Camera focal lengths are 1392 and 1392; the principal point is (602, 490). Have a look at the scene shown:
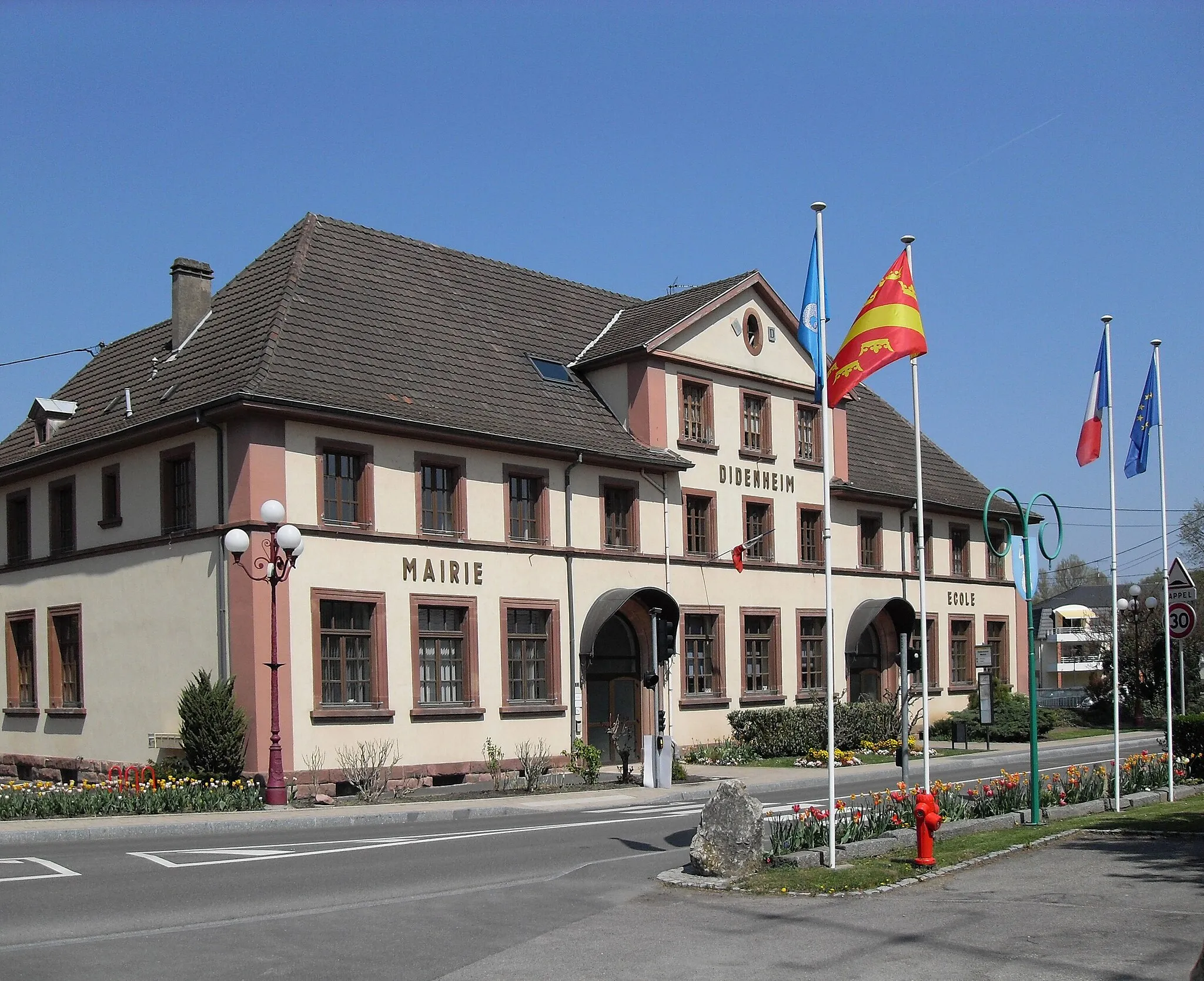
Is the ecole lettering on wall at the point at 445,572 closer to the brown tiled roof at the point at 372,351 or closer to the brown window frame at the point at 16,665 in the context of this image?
the brown tiled roof at the point at 372,351

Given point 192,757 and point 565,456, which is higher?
point 565,456

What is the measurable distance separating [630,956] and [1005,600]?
1498 inches

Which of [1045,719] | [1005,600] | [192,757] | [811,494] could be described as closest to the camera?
[192,757]

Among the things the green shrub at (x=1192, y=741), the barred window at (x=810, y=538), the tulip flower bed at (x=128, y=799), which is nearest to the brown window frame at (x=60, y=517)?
the tulip flower bed at (x=128, y=799)

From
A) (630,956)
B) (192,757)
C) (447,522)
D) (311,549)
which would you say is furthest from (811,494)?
(630,956)

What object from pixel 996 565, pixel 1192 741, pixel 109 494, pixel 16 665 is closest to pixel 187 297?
pixel 109 494

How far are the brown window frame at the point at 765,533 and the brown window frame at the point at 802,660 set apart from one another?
1.86 meters

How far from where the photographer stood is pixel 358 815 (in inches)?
832

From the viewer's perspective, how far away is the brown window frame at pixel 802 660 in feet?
119

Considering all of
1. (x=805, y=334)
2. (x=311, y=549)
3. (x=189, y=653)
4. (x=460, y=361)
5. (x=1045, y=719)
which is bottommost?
(x=1045, y=719)

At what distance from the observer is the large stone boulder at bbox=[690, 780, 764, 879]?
13.0 meters

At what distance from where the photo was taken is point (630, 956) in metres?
9.84

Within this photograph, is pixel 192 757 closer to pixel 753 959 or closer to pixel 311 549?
pixel 311 549

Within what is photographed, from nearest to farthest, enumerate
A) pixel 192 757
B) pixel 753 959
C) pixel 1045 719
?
pixel 753 959
pixel 192 757
pixel 1045 719
